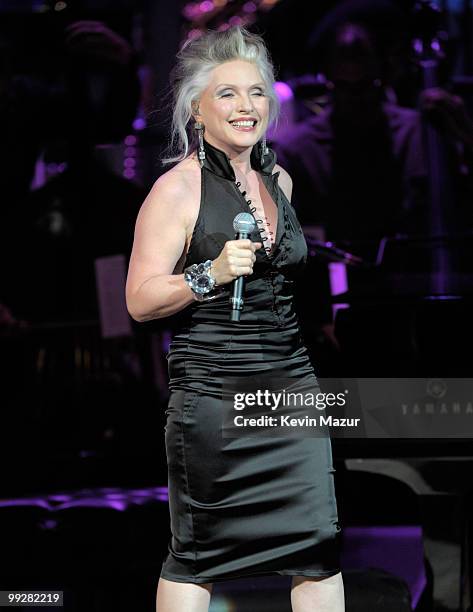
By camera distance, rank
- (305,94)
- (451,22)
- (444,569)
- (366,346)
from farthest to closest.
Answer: (451,22)
(305,94)
(366,346)
(444,569)

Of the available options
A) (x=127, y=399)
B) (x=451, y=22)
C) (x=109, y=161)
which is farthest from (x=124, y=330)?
(x=451, y=22)

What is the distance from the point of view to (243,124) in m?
2.29

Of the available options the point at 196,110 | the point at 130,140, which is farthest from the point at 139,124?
the point at 196,110

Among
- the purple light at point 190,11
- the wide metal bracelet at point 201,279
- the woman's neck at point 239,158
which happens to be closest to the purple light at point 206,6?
the purple light at point 190,11

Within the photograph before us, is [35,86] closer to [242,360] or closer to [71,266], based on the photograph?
[71,266]

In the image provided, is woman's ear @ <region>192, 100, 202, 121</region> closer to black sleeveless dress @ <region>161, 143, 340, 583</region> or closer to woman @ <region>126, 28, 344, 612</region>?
woman @ <region>126, 28, 344, 612</region>

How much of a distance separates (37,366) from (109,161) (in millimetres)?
832

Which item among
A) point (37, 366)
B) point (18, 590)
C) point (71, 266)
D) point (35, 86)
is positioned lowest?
point (18, 590)

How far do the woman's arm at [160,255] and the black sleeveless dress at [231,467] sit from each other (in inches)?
1.8

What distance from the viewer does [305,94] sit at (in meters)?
4.54

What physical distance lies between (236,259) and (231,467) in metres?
0.45

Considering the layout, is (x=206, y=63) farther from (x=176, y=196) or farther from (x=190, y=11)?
(x=190, y=11)

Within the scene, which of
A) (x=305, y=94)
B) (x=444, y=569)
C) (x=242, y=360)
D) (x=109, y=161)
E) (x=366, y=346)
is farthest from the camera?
(x=305, y=94)

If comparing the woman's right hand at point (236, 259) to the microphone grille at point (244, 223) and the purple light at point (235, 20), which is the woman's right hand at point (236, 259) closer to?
the microphone grille at point (244, 223)
